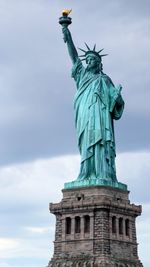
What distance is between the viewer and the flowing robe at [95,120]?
5612 cm

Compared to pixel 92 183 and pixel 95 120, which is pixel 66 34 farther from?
pixel 92 183

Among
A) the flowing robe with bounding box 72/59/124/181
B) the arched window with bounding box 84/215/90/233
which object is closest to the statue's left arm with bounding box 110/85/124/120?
the flowing robe with bounding box 72/59/124/181

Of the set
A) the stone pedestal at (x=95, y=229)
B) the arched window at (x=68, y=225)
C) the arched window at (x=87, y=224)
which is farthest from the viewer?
the arched window at (x=68, y=225)

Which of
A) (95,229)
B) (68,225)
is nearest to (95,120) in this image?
(68,225)

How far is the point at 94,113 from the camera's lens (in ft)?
187

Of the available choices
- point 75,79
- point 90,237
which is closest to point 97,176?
point 90,237

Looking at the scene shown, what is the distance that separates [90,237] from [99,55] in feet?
44.6

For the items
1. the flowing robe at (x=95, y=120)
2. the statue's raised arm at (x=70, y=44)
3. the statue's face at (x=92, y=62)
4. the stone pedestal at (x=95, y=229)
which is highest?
the statue's raised arm at (x=70, y=44)

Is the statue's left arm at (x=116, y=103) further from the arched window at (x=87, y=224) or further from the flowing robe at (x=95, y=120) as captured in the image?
the arched window at (x=87, y=224)

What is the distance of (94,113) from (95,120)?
0.53 m

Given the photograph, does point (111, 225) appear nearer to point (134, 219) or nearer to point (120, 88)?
point (134, 219)

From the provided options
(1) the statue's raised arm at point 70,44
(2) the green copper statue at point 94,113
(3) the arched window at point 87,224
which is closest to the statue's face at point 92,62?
(2) the green copper statue at point 94,113

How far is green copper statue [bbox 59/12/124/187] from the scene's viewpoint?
56.1 meters

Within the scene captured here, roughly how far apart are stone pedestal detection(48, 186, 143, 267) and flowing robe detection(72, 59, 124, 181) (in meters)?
1.65
